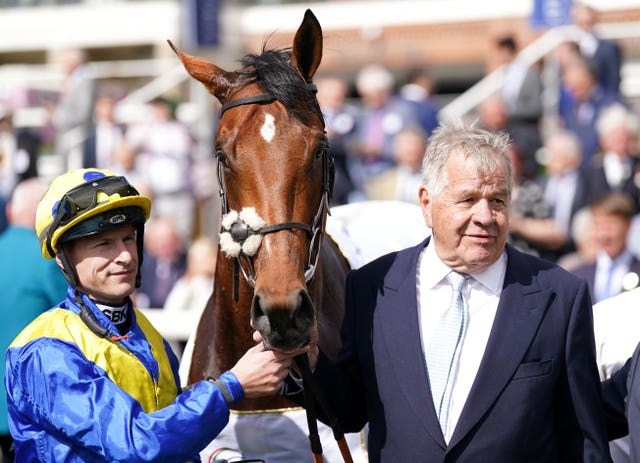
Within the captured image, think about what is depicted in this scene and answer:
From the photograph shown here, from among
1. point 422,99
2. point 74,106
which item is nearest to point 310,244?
point 422,99

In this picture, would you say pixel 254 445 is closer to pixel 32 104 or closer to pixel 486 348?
pixel 486 348

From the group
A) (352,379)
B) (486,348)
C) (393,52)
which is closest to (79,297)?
(352,379)

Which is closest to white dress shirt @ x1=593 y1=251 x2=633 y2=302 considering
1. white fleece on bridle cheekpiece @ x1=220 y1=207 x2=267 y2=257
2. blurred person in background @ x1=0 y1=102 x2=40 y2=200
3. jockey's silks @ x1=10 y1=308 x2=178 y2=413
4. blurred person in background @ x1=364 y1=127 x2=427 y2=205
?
blurred person in background @ x1=364 y1=127 x2=427 y2=205

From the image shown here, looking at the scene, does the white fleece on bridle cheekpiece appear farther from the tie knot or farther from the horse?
the tie knot

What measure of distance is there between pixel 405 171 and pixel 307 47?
17.7 ft

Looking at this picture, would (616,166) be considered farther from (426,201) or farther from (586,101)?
(426,201)

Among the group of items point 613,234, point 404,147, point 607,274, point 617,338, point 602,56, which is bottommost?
point 607,274

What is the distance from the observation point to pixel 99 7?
1909 cm

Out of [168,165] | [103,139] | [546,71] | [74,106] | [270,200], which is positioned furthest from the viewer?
[74,106]

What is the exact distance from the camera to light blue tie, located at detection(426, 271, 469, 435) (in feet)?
9.87

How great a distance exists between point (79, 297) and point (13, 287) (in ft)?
9.30

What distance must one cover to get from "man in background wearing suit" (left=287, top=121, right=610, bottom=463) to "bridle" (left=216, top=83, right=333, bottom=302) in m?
0.25

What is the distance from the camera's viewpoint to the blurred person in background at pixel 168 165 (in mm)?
10398

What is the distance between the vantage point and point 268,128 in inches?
128
